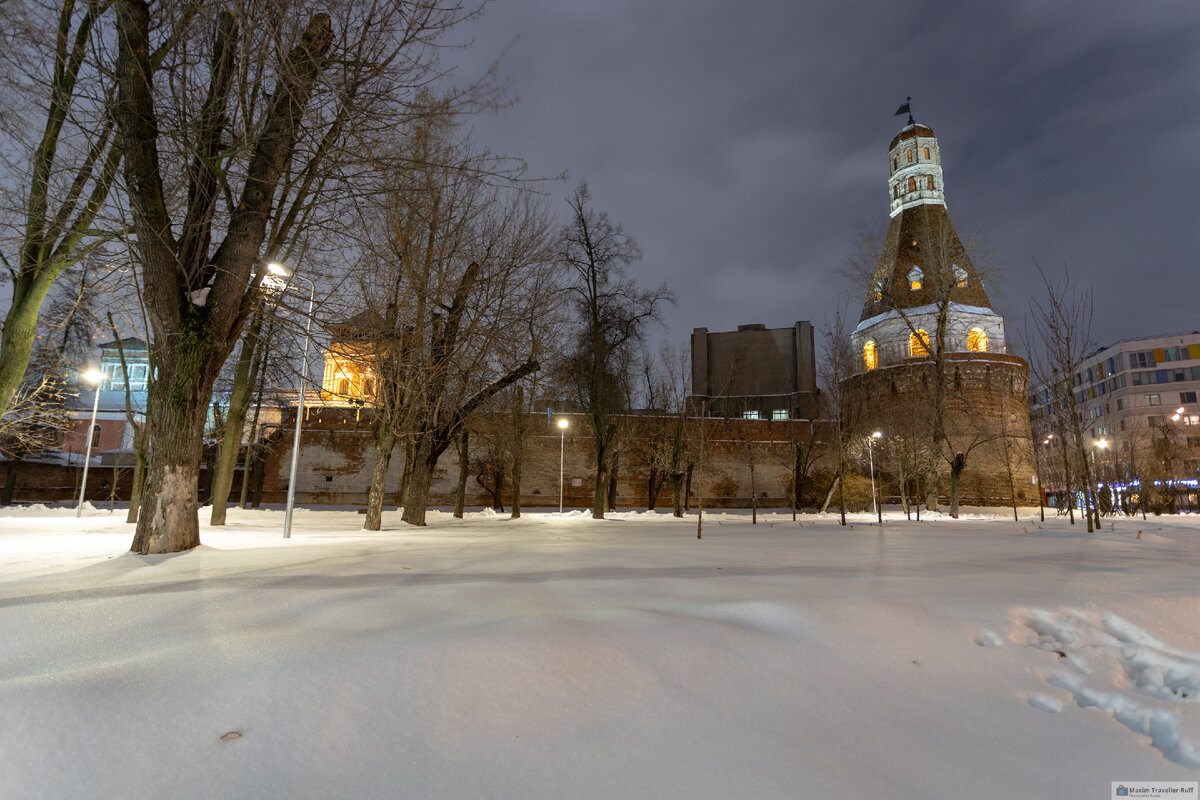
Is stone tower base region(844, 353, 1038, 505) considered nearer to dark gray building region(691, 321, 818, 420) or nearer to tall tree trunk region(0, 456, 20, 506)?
dark gray building region(691, 321, 818, 420)

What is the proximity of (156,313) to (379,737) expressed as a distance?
5785mm

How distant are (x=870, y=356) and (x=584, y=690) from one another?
143 feet

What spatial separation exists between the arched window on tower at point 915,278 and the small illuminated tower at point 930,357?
0.19ft

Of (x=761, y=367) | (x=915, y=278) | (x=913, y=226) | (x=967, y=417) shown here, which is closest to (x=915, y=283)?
(x=915, y=278)

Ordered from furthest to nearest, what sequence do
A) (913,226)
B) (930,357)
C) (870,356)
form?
(913,226) → (870,356) → (930,357)

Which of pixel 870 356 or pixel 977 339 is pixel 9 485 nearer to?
pixel 870 356

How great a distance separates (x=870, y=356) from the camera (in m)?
41.8

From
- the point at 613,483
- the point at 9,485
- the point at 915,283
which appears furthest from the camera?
the point at 915,283

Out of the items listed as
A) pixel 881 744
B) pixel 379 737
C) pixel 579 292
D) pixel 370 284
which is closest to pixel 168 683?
pixel 379 737

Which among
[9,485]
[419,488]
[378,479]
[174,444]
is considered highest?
[174,444]

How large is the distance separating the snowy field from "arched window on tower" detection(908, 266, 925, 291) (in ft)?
135

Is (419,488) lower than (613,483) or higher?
lower

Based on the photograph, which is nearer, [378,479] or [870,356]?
[378,479]

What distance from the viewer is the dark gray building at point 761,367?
49.5 metres
